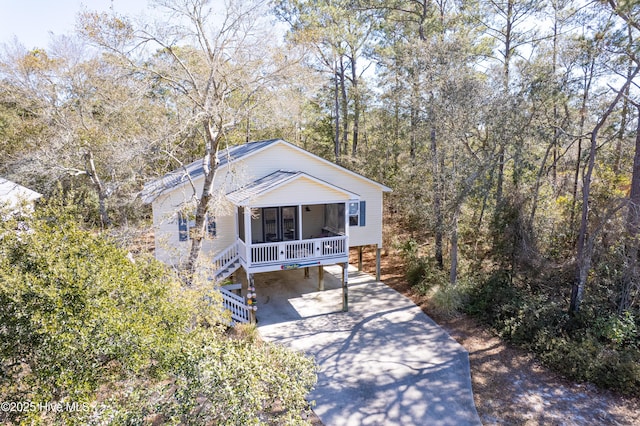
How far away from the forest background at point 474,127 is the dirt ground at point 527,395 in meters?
0.46

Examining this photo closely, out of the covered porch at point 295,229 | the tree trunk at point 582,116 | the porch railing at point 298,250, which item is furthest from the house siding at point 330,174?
the tree trunk at point 582,116

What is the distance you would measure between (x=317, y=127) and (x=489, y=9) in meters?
13.8

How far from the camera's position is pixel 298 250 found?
13508 millimetres

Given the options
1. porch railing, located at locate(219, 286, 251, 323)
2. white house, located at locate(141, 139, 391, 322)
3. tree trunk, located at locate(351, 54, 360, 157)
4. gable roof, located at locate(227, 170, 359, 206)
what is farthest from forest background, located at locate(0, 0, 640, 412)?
tree trunk, located at locate(351, 54, 360, 157)

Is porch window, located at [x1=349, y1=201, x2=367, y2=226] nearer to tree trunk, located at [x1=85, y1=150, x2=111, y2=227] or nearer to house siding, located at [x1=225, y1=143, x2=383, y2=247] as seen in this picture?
house siding, located at [x1=225, y1=143, x2=383, y2=247]

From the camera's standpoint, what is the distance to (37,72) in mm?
16266

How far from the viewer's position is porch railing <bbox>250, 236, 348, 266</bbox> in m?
13.0

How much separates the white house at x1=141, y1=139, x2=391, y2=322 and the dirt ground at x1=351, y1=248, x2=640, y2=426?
5.75m

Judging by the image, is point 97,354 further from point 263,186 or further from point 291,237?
point 291,237

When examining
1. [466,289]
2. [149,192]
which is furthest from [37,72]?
[466,289]

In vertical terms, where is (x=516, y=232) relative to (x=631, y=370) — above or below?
above

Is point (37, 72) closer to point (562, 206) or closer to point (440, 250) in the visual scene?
point (440, 250)

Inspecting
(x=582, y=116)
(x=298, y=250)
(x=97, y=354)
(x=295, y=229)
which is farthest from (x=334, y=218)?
(x=97, y=354)

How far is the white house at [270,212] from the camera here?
1291 cm
